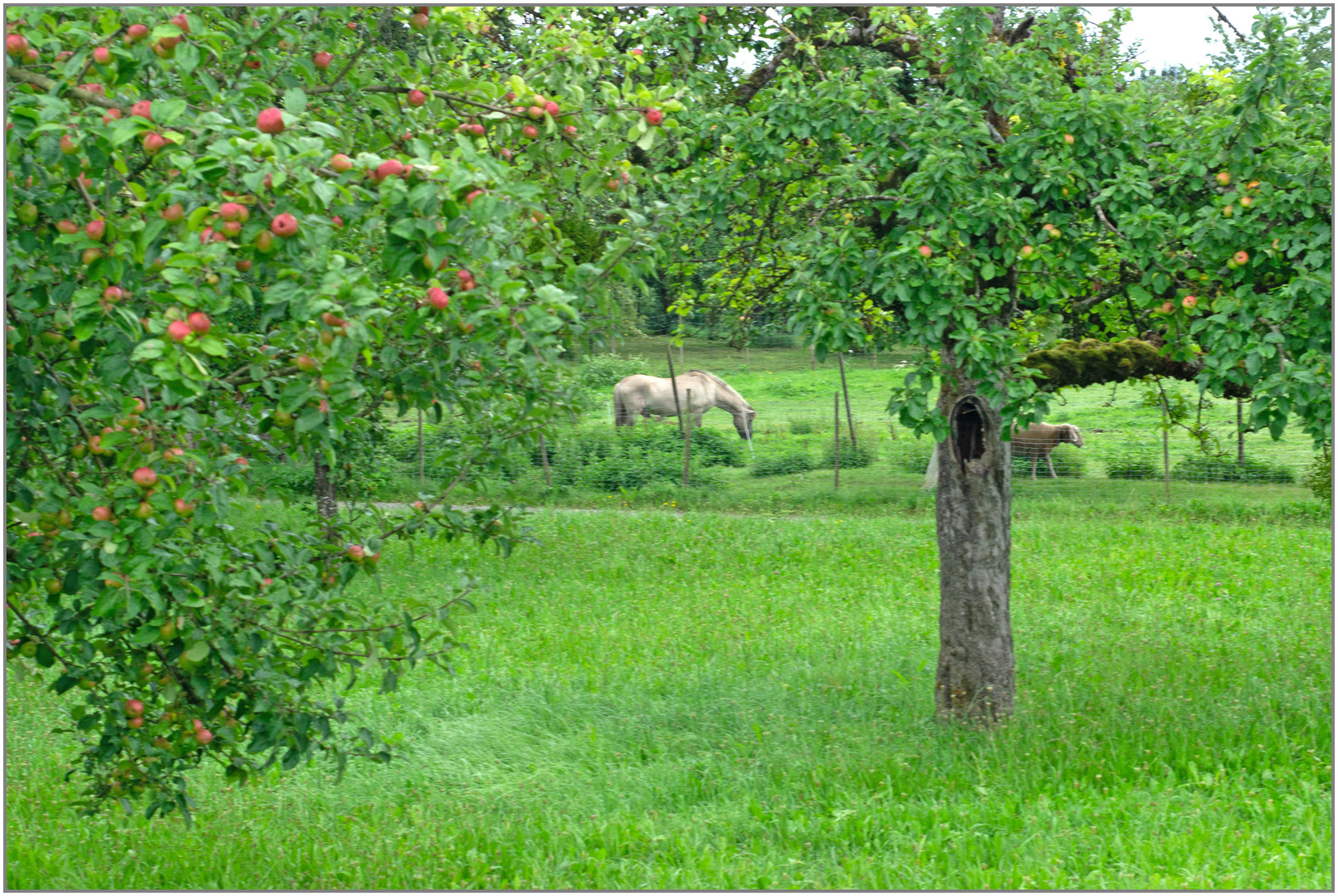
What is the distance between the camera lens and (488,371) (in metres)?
4.38

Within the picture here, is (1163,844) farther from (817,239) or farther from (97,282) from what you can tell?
(97,282)

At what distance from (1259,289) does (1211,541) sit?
845cm

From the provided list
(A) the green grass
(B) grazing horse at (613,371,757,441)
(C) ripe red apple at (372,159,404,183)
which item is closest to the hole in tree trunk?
(A) the green grass

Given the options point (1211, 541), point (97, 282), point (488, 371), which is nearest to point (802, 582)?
point (1211, 541)

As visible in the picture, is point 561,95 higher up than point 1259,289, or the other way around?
point 561,95

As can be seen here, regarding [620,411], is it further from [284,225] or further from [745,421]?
[284,225]

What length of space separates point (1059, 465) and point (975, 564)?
1452cm

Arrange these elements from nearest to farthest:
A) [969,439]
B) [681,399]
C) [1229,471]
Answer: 1. [969,439]
2. [1229,471]
3. [681,399]

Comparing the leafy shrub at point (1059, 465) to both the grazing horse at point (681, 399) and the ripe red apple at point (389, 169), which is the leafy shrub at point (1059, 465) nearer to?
the grazing horse at point (681, 399)

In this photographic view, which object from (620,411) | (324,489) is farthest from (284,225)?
(620,411)

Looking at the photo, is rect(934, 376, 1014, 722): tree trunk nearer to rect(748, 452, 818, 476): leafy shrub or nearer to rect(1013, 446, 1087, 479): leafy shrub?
rect(748, 452, 818, 476): leafy shrub

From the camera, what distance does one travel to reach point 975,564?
6.67m

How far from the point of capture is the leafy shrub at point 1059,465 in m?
19.9

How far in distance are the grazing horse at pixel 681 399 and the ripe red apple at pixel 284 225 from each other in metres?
19.4
